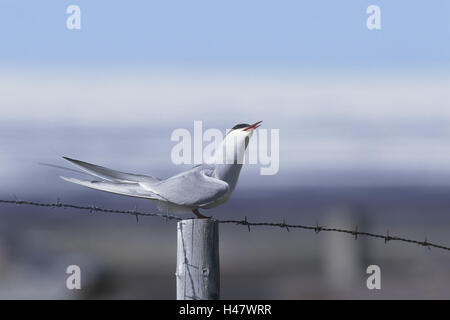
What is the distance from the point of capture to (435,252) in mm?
41625

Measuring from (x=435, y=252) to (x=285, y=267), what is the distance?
6.51 m

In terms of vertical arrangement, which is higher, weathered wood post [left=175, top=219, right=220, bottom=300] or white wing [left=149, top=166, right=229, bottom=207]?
white wing [left=149, top=166, right=229, bottom=207]

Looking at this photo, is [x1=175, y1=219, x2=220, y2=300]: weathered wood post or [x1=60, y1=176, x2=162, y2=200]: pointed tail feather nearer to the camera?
[x1=175, y1=219, x2=220, y2=300]: weathered wood post

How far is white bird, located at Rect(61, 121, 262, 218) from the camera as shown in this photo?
20.9 feet

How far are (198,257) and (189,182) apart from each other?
107cm

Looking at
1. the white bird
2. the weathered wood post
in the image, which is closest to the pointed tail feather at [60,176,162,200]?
the white bird

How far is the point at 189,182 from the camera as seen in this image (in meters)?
6.46

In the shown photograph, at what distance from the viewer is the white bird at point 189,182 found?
20.9 feet

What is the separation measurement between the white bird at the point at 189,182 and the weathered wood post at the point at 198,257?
0.86 m

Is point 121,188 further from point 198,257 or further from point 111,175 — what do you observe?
point 198,257

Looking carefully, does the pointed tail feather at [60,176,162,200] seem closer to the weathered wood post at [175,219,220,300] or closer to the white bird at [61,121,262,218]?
the white bird at [61,121,262,218]

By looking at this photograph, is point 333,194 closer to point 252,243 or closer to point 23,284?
point 252,243

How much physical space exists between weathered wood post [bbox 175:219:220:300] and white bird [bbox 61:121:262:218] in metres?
0.86
